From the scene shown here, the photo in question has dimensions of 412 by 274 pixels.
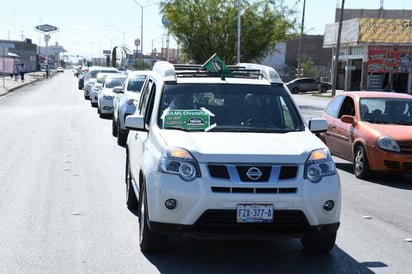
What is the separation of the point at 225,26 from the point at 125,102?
26097 millimetres

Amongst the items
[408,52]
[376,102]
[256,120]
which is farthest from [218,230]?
[408,52]

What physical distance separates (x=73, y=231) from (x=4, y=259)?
124 cm

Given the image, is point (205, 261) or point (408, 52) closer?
point (205, 261)

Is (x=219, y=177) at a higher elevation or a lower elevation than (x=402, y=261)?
higher

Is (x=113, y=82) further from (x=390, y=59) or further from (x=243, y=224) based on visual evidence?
(x=390, y=59)

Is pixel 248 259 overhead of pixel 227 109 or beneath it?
beneath

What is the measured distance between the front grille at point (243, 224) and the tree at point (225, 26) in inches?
1419

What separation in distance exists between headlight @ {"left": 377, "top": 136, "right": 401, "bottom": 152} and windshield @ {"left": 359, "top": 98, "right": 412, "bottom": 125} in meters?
1.00

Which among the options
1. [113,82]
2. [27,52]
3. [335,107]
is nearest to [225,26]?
[113,82]

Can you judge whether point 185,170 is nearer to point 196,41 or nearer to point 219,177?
point 219,177

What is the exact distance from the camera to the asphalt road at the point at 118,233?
624 centimetres

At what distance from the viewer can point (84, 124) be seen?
2219cm

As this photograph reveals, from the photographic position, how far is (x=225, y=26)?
41781mm

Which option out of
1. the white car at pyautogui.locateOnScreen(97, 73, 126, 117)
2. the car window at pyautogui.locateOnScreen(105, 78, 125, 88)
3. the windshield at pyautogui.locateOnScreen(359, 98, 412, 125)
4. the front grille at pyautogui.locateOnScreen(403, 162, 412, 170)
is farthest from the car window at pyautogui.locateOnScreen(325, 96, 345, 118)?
the car window at pyautogui.locateOnScreen(105, 78, 125, 88)
